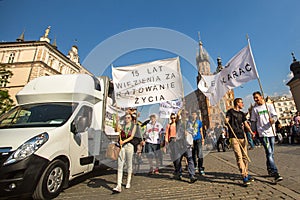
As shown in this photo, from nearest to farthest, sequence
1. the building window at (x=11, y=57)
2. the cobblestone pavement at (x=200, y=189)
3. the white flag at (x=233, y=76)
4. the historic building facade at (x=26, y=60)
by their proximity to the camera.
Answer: the cobblestone pavement at (x=200, y=189)
the white flag at (x=233, y=76)
the historic building facade at (x=26, y=60)
the building window at (x=11, y=57)

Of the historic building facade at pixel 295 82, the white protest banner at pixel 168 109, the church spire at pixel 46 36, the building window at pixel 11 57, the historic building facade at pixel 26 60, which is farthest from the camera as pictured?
the church spire at pixel 46 36

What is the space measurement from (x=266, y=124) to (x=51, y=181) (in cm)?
515

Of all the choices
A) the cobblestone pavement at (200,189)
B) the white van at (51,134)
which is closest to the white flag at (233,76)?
the cobblestone pavement at (200,189)

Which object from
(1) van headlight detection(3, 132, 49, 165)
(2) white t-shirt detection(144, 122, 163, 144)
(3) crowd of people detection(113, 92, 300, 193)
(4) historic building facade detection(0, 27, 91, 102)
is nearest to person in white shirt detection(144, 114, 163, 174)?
(2) white t-shirt detection(144, 122, 163, 144)

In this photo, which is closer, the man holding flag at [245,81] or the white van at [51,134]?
the white van at [51,134]

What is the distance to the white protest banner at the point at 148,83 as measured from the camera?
21.2 feet

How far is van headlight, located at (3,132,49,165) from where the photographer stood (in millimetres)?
3017

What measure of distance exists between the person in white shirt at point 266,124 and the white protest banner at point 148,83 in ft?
7.89

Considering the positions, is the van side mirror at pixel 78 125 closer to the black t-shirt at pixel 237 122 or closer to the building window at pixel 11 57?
the black t-shirt at pixel 237 122

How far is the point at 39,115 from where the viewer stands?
428cm

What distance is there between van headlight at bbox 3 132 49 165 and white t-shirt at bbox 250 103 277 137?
5.00m

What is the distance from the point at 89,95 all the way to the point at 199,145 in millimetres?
3661

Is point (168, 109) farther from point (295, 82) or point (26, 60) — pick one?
point (26, 60)

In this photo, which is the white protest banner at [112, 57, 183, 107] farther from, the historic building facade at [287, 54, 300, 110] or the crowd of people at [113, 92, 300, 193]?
the historic building facade at [287, 54, 300, 110]
